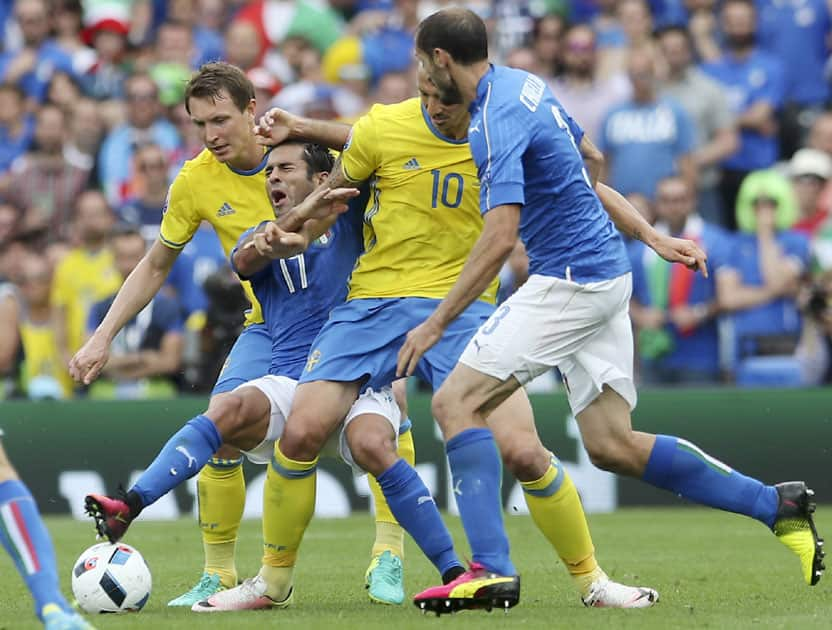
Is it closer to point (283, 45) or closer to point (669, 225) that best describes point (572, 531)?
point (669, 225)

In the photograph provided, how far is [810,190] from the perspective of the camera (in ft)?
44.3

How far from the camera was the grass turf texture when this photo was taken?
677 cm

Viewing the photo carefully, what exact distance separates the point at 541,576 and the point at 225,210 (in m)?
2.60

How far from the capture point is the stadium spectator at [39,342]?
13773 mm

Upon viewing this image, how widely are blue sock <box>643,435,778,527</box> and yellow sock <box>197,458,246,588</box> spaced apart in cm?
196

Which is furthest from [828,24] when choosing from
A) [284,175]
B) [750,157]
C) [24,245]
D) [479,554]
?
[479,554]

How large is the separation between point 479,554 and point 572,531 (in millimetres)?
739

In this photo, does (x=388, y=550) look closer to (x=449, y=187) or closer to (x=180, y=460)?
(x=180, y=460)

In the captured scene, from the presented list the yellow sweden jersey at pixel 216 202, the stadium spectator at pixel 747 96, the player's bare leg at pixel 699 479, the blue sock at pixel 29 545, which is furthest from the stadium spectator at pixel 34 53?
the blue sock at pixel 29 545

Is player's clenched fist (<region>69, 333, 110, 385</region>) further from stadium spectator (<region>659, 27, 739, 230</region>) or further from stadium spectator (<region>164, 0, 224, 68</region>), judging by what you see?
stadium spectator (<region>164, 0, 224, 68</region>)

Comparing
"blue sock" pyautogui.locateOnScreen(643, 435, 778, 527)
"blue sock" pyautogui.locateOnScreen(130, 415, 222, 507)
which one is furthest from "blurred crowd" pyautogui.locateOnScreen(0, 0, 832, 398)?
"blue sock" pyautogui.locateOnScreen(643, 435, 778, 527)

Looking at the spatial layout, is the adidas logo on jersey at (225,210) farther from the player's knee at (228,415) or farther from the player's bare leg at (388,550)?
the player's bare leg at (388,550)

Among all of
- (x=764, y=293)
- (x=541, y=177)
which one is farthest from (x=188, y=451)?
(x=764, y=293)

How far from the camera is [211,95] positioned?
25.4 feet
